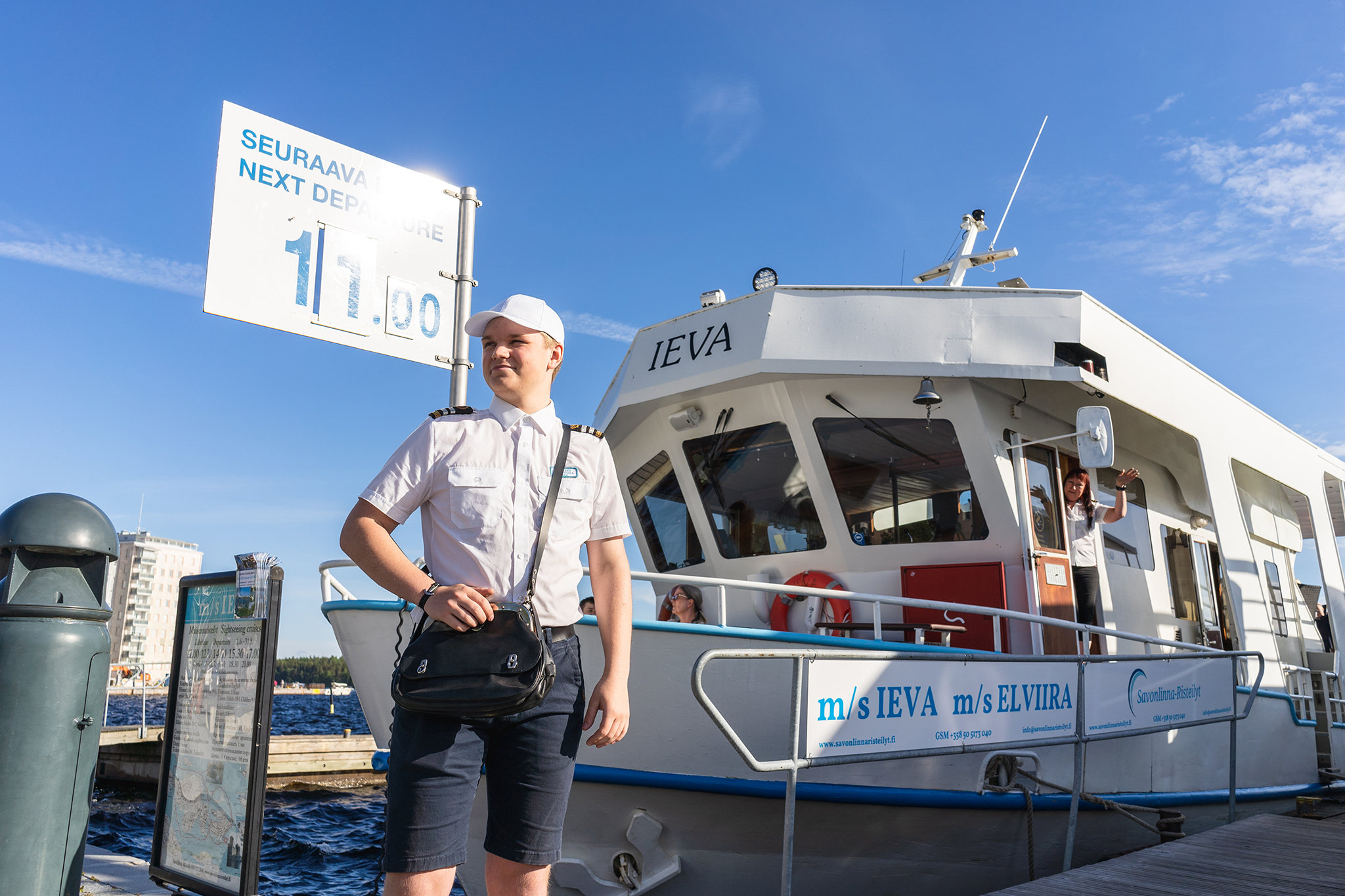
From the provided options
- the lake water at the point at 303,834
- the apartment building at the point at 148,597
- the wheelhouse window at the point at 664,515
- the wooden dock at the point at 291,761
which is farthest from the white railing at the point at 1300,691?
the apartment building at the point at 148,597

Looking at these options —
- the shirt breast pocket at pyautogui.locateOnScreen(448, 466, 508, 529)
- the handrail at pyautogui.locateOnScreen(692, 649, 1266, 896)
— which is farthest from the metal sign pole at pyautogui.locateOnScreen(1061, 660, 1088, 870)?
the shirt breast pocket at pyautogui.locateOnScreen(448, 466, 508, 529)

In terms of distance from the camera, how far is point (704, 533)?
6.65m

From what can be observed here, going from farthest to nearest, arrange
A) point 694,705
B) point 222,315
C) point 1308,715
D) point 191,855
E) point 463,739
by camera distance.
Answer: point 1308,715 < point 694,705 < point 191,855 < point 222,315 < point 463,739

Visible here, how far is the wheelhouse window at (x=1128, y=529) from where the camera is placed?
6.54m

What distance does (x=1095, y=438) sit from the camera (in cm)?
516

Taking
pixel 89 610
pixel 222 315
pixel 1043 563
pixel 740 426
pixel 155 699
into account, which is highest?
pixel 740 426

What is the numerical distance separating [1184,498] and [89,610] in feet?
25.0

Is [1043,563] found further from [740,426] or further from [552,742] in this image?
[552,742]

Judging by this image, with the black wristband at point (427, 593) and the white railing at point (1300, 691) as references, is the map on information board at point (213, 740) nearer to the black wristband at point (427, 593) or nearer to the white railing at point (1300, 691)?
the black wristband at point (427, 593)

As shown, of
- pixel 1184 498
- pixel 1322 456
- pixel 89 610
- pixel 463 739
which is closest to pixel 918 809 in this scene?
pixel 463 739

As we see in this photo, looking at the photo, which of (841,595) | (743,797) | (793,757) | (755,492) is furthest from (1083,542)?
(793,757)

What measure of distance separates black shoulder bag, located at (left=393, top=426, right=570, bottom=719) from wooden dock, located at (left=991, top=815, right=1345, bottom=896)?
2.32 metres

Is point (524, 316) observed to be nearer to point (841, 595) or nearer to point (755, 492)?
point (841, 595)

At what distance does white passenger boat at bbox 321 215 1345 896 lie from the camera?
420cm
